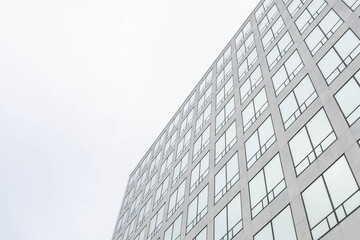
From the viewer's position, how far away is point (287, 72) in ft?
86.2

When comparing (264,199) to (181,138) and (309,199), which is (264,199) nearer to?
(309,199)

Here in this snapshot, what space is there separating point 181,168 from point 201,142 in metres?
3.43

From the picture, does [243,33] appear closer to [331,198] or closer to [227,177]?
[227,177]

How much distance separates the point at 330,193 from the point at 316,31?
1282 cm

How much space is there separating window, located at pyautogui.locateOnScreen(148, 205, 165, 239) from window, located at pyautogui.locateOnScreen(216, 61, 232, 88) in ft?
42.9

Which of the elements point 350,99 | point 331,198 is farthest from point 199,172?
point 331,198

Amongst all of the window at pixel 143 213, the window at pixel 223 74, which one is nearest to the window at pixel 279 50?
the window at pixel 223 74

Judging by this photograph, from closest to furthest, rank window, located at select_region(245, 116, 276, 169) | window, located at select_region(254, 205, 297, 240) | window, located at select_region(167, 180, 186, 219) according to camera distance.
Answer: window, located at select_region(254, 205, 297, 240) < window, located at select_region(245, 116, 276, 169) < window, located at select_region(167, 180, 186, 219)

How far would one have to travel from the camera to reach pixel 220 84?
38.2 m

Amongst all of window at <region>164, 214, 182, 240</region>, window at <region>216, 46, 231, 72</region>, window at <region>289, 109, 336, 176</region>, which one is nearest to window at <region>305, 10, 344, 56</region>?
window at <region>289, 109, 336, 176</region>

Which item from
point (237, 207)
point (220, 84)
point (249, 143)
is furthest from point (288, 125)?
point (220, 84)

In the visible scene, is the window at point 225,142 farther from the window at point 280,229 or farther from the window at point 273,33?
the window at point 280,229

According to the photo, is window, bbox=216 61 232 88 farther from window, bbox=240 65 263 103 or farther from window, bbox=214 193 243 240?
window, bbox=214 193 243 240

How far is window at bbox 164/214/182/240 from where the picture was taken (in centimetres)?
2935
